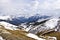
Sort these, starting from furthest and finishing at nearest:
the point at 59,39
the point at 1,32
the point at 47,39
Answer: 1. the point at 59,39
2. the point at 47,39
3. the point at 1,32

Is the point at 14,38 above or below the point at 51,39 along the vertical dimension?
below

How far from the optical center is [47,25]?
560 feet

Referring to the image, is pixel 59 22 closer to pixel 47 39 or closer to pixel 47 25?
pixel 47 25

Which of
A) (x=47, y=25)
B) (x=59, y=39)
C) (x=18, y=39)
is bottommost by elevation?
(x=18, y=39)

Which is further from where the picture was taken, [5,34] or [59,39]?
[59,39]

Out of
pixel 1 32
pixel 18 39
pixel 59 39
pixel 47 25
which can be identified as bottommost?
pixel 18 39

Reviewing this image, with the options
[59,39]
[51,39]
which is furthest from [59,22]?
[51,39]

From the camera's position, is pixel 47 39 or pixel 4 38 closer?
pixel 4 38

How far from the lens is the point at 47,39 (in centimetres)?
4628

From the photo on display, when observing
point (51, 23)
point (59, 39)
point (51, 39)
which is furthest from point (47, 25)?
point (51, 39)

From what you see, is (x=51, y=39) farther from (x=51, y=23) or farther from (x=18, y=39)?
(x=51, y=23)

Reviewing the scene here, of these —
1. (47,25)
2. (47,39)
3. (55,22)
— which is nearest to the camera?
(47,39)

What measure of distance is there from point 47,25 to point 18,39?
135 m

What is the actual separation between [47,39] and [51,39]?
3.92 ft
